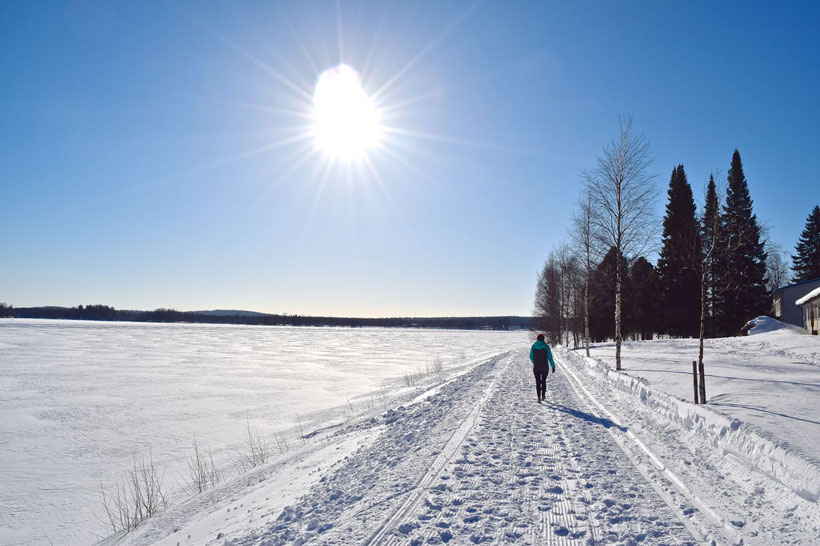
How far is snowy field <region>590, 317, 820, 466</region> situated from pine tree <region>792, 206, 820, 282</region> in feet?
103

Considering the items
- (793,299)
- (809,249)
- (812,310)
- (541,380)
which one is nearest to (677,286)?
(793,299)

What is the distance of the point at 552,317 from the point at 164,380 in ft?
139

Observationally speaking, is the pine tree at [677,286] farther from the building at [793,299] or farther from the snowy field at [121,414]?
the snowy field at [121,414]

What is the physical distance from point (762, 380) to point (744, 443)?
7.46m

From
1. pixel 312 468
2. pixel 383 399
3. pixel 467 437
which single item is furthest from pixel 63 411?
pixel 467 437

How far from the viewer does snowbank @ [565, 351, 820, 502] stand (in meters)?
5.33

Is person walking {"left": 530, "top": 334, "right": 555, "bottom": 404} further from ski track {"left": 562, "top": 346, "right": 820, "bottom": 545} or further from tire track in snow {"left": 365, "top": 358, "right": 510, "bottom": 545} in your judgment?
ski track {"left": 562, "top": 346, "right": 820, "bottom": 545}

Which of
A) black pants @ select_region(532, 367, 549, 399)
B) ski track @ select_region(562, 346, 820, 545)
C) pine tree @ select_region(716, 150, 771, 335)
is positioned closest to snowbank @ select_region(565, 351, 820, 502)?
ski track @ select_region(562, 346, 820, 545)

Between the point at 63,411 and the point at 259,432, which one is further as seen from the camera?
the point at 63,411

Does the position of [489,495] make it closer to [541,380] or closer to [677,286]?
[541,380]

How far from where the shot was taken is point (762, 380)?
40.7 ft

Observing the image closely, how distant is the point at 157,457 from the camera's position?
10.9 m

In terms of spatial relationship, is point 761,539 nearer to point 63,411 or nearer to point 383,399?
point 383,399

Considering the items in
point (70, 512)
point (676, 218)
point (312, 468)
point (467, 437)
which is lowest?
point (70, 512)
